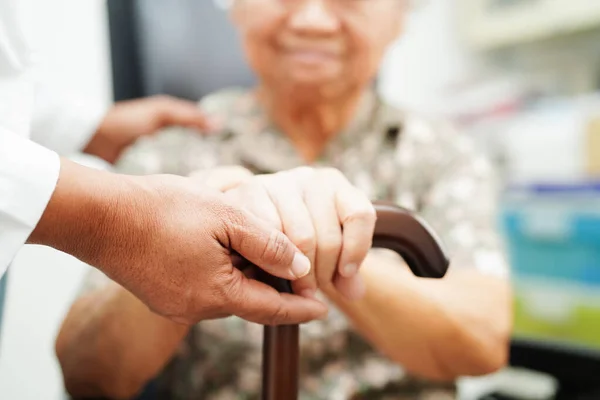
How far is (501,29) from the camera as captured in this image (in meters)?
1.53

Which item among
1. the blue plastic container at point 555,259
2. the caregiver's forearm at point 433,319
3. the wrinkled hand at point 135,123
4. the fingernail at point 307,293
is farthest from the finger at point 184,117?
the blue plastic container at point 555,259

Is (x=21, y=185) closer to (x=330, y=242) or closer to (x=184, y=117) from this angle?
(x=330, y=242)

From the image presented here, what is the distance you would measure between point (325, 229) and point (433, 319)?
0.27 metres

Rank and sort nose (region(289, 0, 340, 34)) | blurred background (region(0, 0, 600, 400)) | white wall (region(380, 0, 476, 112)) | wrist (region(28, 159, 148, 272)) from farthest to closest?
white wall (region(380, 0, 476, 112))
blurred background (region(0, 0, 600, 400))
nose (region(289, 0, 340, 34))
wrist (region(28, 159, 148, 272))

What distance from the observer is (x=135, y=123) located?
794 mm

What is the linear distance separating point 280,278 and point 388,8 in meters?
0.53

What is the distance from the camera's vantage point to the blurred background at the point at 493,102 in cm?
95

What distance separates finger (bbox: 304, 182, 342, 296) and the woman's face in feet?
1.17

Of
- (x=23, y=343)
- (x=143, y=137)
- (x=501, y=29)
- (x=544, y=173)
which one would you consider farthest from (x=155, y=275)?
(x=501, y=29)

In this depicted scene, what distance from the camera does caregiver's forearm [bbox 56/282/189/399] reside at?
54cm

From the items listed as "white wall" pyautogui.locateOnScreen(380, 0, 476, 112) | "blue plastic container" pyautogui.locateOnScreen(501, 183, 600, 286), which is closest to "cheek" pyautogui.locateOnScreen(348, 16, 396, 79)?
"blue plastic container" pyautogui.locateOnScreen(501, 183, 600, 286)

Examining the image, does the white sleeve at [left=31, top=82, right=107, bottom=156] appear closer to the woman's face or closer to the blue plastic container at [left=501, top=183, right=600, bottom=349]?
the woman's face

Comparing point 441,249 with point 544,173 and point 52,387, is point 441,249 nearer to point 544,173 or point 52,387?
point 52,387

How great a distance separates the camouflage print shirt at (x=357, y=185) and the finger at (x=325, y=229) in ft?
0.94
